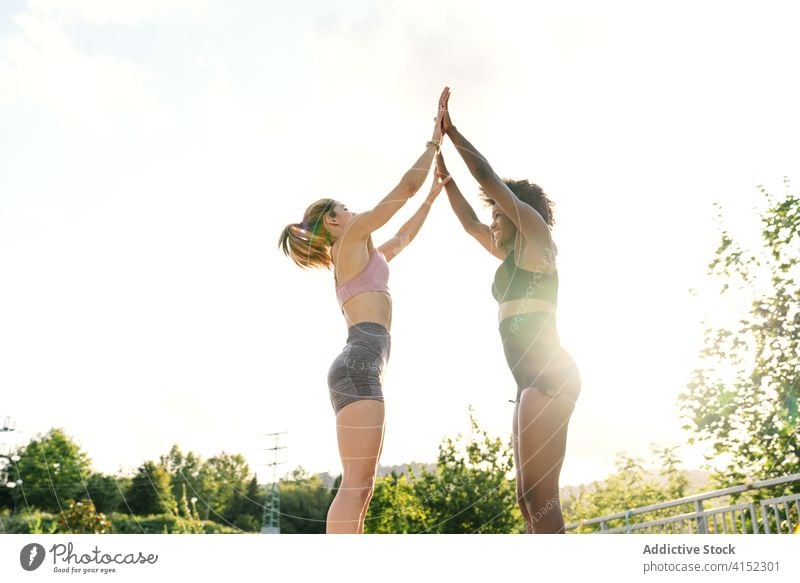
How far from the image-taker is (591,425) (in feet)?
12.0

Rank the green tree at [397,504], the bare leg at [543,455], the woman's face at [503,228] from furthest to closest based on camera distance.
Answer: the green tree at [397,504], the woman's face at [503,228], the bare leg at [543,455]

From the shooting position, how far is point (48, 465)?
14.9 feet

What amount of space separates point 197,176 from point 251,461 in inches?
70.9

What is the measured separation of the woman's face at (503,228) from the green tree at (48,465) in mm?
3046

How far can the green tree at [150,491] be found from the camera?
4.14 m

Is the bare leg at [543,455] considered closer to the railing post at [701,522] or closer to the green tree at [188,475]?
the green tree at [188,475]

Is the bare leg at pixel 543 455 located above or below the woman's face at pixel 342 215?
below

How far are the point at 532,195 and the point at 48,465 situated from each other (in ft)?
11.9

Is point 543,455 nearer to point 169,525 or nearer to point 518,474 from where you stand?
point 518,474

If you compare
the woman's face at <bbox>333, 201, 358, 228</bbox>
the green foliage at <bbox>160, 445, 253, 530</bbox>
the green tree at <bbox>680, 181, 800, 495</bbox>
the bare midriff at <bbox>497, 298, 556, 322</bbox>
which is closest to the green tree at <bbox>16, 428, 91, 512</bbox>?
the green foliage at <bbox>160, 445, 253, 530</bbox>

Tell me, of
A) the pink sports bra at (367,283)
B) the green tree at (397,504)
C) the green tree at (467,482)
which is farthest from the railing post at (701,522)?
the pink sports bra at (367,283)

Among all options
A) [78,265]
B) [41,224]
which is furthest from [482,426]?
[41,224]

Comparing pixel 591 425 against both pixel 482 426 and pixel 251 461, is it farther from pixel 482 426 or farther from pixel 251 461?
pixel 251 461

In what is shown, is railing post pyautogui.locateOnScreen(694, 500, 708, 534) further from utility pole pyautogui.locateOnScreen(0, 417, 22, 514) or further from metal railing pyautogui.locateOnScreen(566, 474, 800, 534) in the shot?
utility pole pyautogui.locateOnScreen(0, 417, 22, 514)
